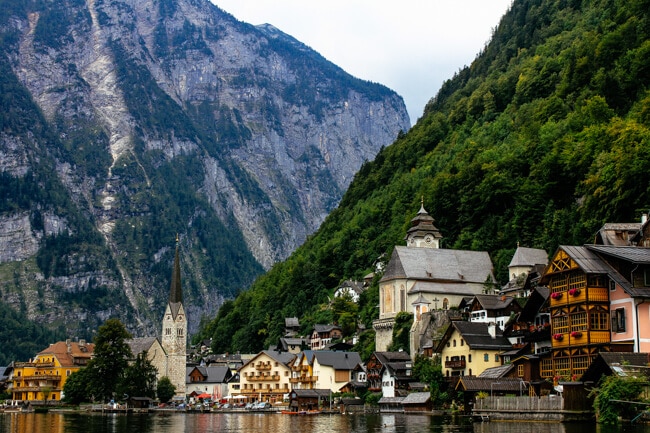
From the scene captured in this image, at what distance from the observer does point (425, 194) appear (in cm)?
14388

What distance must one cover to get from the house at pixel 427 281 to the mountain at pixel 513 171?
3238mm

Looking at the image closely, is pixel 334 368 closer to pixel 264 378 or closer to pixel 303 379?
pixel 303 379

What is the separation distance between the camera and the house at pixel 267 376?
122500 millimetres

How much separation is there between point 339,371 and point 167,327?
5451 centimetres

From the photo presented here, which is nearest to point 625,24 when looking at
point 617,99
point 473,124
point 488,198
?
point 617,99

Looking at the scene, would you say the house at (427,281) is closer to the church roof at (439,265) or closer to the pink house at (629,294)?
the church roof at (439,265)

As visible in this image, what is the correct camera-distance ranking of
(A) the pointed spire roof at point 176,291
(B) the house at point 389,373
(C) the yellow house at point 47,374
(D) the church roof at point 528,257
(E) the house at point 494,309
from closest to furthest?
(E) the house at point 494,309, (B) the house at point 389,373, (D) the church roof at point 528,257, (C) the yellow house at point 47,374, (A) the pointed spire roof at point 176,291

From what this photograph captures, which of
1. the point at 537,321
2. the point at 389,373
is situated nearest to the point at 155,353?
the point at 389,373

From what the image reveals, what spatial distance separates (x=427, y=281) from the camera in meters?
112

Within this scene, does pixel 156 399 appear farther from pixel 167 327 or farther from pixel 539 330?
pixel 539 330

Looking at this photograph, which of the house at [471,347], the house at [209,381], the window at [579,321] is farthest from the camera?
the house at [209,381]

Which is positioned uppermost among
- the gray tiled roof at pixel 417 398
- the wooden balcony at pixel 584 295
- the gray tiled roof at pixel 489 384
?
the wooden balcony at pixel 584 295

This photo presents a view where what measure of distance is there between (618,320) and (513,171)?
67293 mm

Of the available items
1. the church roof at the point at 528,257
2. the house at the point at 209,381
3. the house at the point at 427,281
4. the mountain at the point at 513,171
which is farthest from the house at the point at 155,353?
the church roof at the point at 528,257
